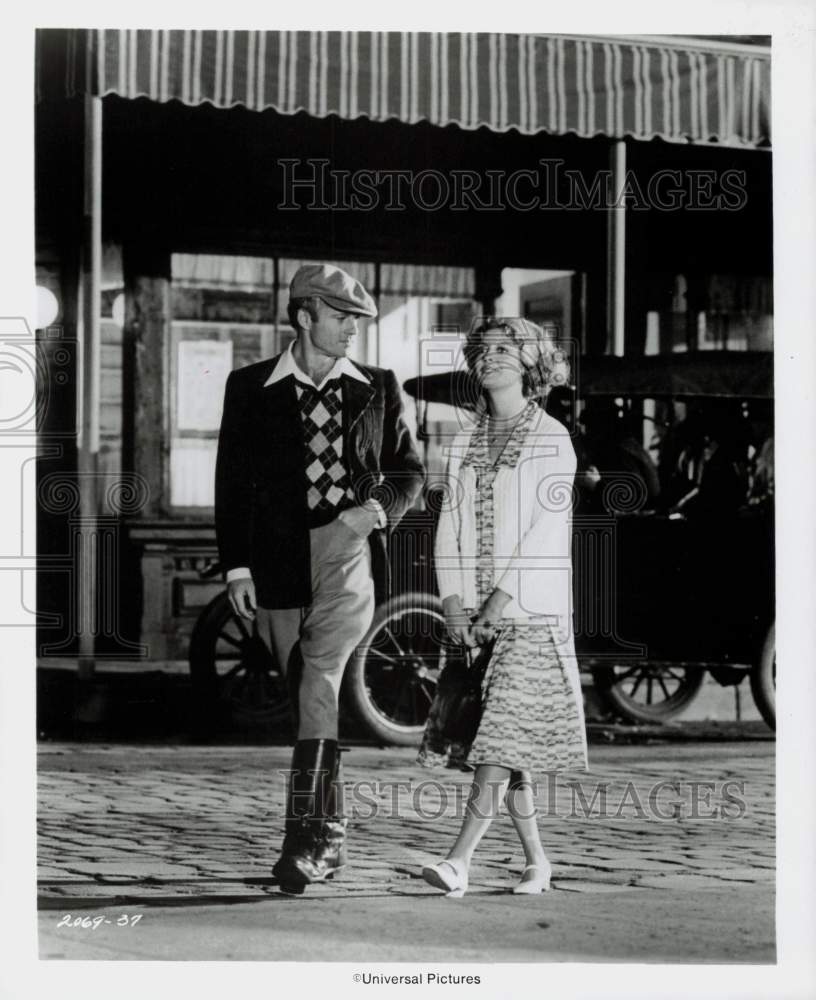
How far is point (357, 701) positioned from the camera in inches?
252

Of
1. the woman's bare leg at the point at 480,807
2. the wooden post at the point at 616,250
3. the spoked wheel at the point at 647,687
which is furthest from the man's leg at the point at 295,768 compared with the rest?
the spoked wheel at the point at 647,687

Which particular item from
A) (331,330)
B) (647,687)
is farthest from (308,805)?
(647,687)

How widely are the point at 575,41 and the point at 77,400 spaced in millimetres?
2399

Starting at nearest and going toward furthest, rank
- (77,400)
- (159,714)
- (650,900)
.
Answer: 1. (650,900)
2. (77,400)
3. (159,714)

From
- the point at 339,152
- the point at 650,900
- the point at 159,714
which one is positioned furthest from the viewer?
the point at 159,714

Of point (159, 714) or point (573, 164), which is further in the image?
point (159, 714)

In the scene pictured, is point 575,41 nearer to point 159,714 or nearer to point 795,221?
point 795,221

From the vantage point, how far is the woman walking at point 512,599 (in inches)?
220

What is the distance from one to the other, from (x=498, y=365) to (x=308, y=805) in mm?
1619

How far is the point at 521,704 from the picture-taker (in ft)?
18.4

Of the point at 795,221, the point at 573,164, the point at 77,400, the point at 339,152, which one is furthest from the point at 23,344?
the point at 795,221

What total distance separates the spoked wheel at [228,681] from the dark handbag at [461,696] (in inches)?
44.1

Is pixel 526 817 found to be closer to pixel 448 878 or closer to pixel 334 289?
pixel 448 878

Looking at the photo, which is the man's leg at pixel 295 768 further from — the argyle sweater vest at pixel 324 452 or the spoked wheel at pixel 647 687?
the spoked wheel at pixel 647 687
